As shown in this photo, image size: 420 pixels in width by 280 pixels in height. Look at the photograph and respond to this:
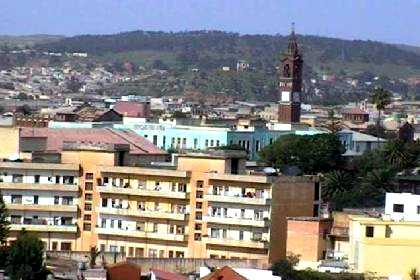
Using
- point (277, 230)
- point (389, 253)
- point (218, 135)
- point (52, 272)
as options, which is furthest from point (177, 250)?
point (218, 135)

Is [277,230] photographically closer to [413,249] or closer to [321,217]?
[321,217]

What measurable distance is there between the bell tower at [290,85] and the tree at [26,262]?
244 ft

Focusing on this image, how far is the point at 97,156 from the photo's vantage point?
159 ft

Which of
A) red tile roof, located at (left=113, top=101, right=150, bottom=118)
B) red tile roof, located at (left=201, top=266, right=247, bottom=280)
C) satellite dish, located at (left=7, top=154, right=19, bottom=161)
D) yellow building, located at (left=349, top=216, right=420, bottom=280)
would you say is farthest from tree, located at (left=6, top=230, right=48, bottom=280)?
red tile roof, located at (left=113, top=101, right=150, bottom=118)

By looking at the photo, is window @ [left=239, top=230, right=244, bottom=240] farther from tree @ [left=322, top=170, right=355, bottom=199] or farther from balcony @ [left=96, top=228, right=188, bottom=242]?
tree @ [left=322, top=170, right=355, bottom=199]

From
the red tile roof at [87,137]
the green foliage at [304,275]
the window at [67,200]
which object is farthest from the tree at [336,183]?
the green foliage at [304,275]

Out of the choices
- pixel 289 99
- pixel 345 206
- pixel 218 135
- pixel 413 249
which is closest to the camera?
pixel 413 249

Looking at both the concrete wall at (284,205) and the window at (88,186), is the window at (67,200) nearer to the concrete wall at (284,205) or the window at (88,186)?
the window at (88,186)

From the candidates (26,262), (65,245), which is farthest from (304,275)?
(65,245)

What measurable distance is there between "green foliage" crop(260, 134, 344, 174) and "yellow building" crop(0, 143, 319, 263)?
16.6 m

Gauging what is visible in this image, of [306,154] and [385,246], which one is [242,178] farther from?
[306,154]

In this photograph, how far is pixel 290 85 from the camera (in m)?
114

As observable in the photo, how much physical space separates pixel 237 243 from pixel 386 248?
20.6 feet

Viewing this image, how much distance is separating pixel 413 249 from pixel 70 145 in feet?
41.5
